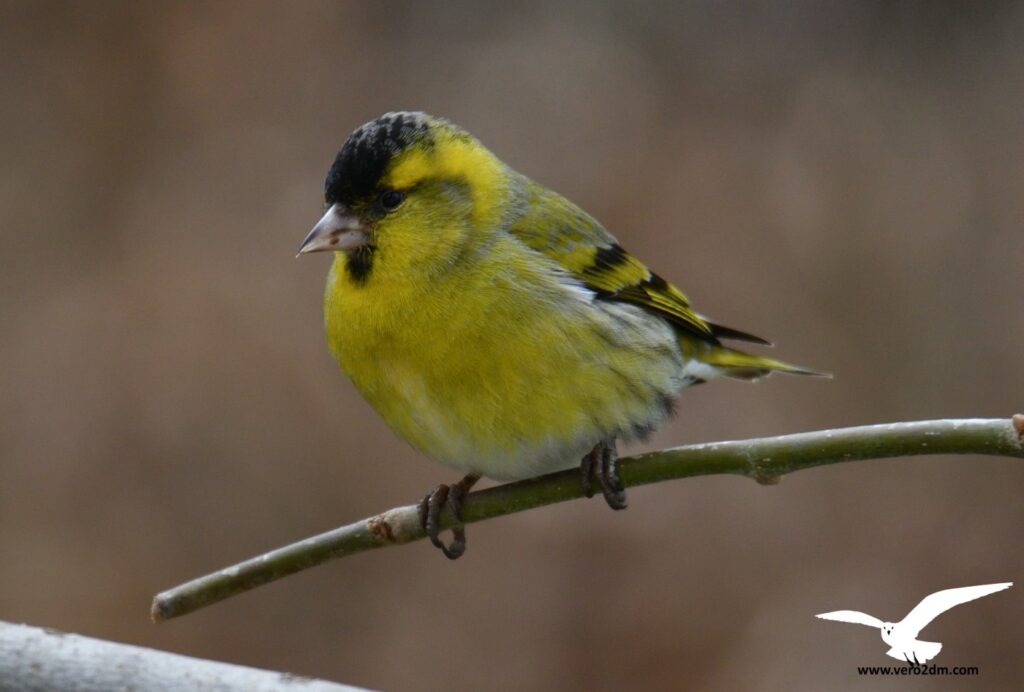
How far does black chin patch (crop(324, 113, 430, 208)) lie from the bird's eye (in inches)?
1.8

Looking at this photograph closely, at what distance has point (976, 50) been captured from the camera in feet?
28.5

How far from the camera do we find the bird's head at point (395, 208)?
395cm

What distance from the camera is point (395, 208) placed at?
4.04m

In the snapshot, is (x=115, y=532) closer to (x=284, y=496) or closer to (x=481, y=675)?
(x=284, y=496)

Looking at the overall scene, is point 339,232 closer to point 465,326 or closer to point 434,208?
point 434,208

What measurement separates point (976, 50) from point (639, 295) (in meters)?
5.14

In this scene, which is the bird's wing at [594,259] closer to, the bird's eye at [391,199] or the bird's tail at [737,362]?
the bird's tail at [737,362]

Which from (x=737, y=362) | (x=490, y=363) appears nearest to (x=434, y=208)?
(x=490, y=363)

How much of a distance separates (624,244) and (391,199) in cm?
386

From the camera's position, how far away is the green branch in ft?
8.92

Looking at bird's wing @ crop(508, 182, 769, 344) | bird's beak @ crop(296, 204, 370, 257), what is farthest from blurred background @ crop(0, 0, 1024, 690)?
bird's beak @ crop(296, 204, 370, 257)

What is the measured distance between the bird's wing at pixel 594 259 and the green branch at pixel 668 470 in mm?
930

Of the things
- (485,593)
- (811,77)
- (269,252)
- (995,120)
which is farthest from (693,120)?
(485,593)

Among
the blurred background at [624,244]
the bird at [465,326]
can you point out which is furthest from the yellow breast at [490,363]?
the blurred background at [624,244]
